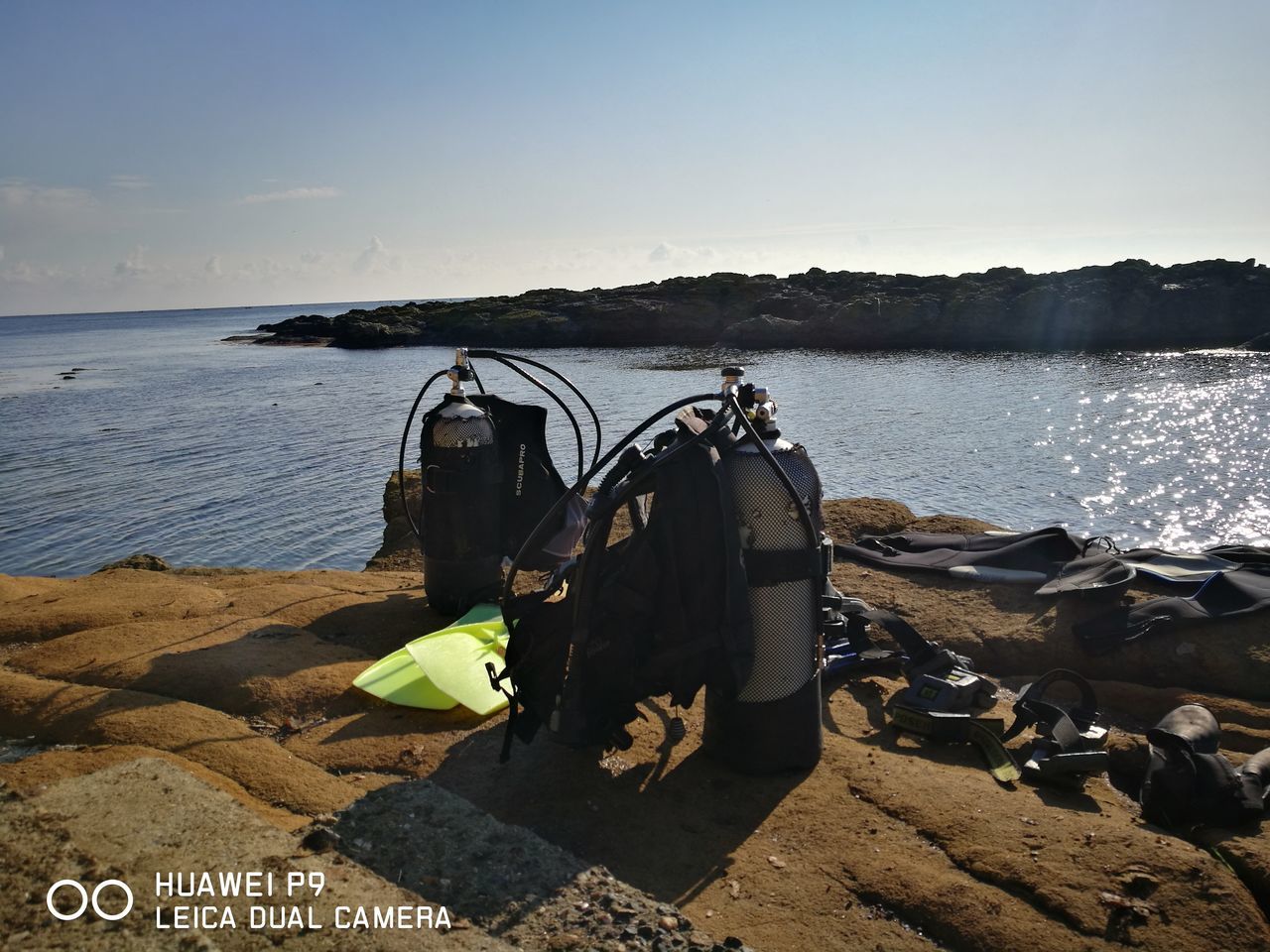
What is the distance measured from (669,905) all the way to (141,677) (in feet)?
11.1

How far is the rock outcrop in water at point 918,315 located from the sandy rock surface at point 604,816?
1541 inches

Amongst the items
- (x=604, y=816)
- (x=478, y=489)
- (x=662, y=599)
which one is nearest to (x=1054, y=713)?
(x=662, y=599)

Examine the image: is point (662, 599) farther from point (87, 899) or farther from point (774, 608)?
point (87, 899)

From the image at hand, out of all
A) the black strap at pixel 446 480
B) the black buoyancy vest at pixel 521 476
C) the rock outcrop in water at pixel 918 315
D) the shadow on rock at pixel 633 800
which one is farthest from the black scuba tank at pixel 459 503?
the rock outcrop in water at pixel 918 315

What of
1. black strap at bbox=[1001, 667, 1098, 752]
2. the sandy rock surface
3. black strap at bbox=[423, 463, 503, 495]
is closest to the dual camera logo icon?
the sandy rock surface

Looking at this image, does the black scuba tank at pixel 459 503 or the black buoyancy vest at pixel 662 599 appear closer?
the black buoyancy vest at pixel 662 599

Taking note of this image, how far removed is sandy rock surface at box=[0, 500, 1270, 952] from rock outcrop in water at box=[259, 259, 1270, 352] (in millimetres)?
39145

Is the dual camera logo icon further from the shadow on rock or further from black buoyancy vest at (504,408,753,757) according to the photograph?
black buoyancy vest at (504,408,753,757)

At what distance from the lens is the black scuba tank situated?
599 cm

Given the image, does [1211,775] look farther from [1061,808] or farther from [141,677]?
[141,677]

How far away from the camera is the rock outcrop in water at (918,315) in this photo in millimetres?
40938

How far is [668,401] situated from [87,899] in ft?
70.2

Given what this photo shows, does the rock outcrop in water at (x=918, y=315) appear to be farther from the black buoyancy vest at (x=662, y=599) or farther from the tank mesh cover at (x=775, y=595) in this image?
the black buoyancy vest at (x=662, y=599)

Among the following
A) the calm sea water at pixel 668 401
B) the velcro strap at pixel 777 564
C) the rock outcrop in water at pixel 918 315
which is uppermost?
the rock outcrop in water at pixel 918 315
